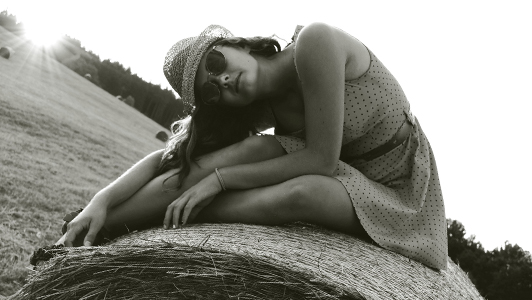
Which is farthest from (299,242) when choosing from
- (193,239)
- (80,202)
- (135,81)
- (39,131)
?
(135,81)

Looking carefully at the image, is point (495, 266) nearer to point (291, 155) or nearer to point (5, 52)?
point (291, 155)

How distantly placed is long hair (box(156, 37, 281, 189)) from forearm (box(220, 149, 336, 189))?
0.26 meters

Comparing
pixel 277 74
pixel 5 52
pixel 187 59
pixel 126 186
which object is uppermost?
pixel 277 74

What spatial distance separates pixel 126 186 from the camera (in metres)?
2.61

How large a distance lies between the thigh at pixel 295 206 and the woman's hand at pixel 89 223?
544 mm

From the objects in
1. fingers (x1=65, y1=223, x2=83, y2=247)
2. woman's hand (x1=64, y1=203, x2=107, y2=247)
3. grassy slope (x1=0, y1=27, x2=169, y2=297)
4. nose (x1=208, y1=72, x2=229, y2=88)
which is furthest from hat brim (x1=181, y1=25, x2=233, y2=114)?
grassy slope (x1=0, y1=27, x2=169, y2=297)

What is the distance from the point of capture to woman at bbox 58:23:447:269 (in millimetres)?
2408

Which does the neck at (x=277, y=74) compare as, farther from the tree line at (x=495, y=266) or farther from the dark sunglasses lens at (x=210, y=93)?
the tree line at (x=495, y=266)

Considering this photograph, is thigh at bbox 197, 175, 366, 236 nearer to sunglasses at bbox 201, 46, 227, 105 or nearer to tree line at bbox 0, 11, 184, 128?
sunglasses at bbox 201, 46, 227, 105

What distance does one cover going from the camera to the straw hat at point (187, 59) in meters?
2.57

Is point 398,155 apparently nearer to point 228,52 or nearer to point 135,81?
point 228,52

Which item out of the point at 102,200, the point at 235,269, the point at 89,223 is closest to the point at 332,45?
the point at 235,269

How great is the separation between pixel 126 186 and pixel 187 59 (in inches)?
28.8

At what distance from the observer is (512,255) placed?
18.0ft
